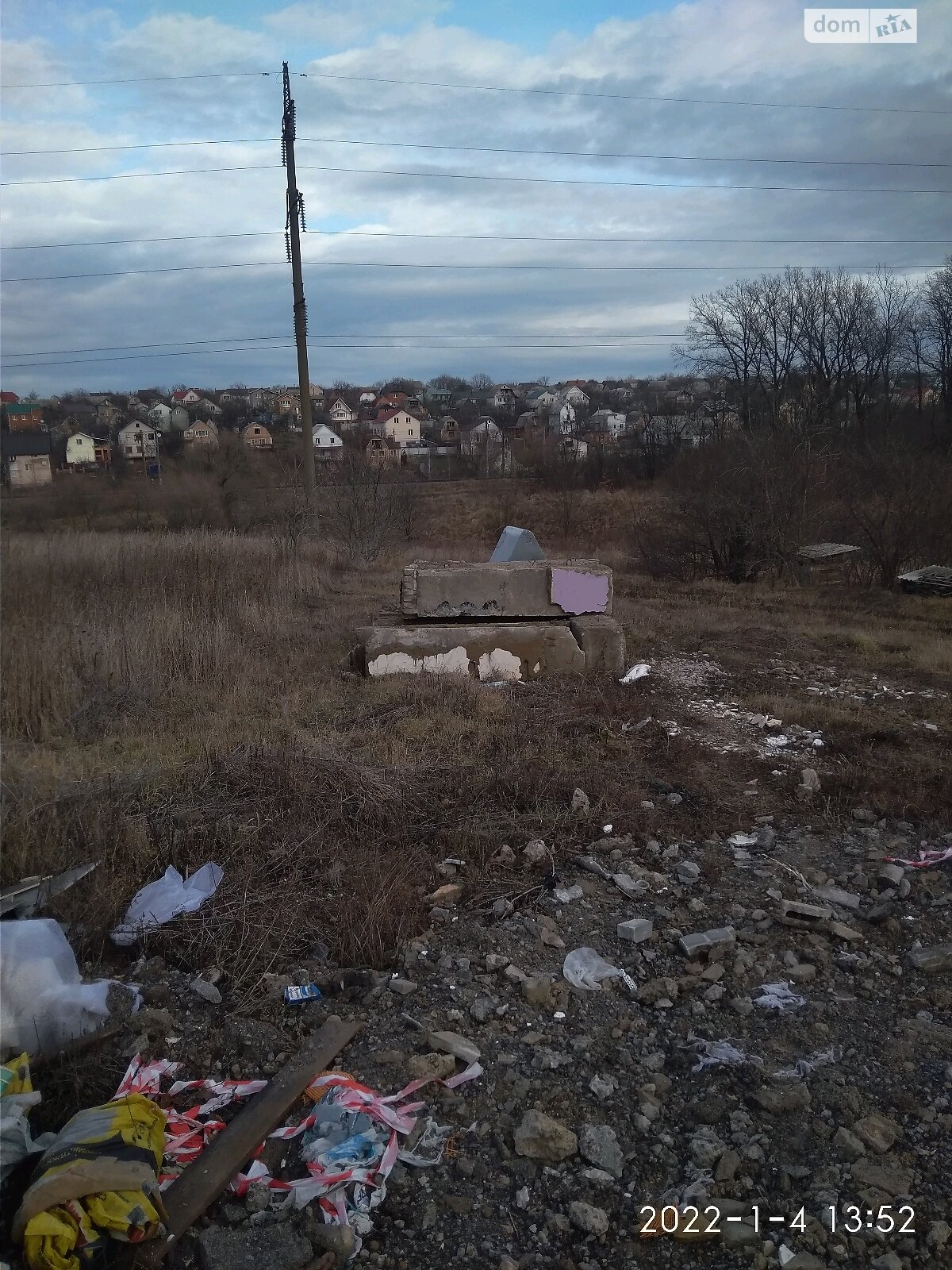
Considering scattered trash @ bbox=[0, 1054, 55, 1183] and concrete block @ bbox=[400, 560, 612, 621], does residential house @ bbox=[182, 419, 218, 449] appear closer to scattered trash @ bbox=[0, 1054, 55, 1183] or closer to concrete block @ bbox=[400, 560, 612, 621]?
concrete block @ bbox=[400, 560, 612, 621]

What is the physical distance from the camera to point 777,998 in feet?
10.4

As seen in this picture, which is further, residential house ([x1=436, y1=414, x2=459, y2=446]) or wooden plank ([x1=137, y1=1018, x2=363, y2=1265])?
residential house ([x1=436, y1=414, x2=459, y2=446])

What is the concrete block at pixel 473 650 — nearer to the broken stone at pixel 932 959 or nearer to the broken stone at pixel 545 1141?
the broken stone at pixel 932 959

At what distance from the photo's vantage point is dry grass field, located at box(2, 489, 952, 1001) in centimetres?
394

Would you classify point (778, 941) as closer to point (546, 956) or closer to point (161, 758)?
point (546, 956)

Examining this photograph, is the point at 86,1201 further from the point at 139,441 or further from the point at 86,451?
the point at 139,441

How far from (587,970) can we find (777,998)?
2.23ft

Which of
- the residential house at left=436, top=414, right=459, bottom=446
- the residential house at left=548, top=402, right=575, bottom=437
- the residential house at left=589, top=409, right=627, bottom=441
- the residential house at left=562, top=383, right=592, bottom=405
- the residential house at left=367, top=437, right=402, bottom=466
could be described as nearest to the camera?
the residential house at left=367, top=437, right=402, bottom=466

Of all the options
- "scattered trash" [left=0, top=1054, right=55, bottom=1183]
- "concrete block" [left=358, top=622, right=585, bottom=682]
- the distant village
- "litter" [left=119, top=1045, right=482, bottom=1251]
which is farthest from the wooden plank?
the distant village

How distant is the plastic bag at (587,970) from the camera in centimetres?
329

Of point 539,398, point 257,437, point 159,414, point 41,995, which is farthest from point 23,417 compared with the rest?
point 539,398

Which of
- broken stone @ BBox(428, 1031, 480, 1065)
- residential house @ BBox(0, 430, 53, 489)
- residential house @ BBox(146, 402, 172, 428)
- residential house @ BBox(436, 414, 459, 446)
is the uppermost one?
residential house @ BBox(436, 414, 459, 446)

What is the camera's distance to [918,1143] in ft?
8.07

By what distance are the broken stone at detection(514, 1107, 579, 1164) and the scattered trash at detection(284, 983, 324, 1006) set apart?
0.99 m
